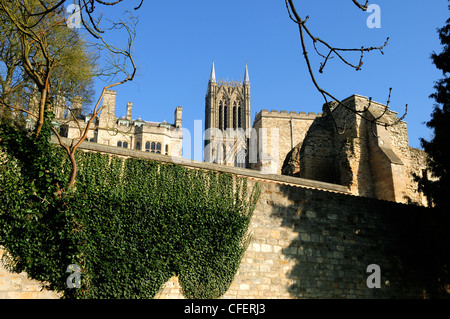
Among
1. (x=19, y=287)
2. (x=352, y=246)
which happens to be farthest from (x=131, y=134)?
(x=19, y=287)

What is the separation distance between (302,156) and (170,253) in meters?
12.3

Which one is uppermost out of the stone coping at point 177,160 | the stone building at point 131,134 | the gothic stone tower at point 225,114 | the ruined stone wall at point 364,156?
the gothic stone tower at point 225,114

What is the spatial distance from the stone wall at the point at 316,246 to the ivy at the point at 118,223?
1.64 ft

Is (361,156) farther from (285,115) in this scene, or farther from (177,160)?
(285,115)

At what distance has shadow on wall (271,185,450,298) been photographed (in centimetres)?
1057

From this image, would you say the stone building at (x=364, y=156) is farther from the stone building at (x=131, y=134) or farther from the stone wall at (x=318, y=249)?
the stone building at (x=131, y=134)

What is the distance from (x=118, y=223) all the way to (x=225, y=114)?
70856mm

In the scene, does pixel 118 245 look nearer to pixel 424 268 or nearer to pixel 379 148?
pixel 424 268

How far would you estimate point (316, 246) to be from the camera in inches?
426

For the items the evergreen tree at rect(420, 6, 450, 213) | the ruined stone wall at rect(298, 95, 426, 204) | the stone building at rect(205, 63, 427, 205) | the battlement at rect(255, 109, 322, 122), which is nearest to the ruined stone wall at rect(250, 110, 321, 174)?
the battlement at rect(255, 109, 322, 122)

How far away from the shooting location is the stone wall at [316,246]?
996 cm

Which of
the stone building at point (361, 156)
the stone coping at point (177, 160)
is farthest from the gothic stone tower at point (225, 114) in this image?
the stone coping at point (177, 160)

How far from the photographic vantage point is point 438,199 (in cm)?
1173
